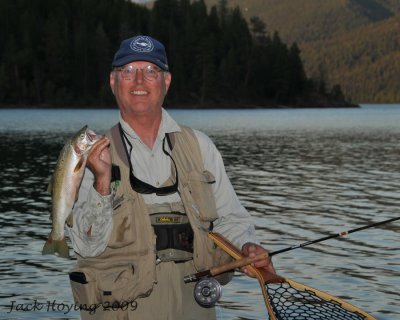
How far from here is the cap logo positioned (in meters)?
5.73

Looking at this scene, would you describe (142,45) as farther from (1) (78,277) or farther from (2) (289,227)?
(2) (289,227)

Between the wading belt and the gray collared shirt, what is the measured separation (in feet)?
0.22

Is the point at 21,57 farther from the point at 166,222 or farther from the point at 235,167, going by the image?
the point at 166,222

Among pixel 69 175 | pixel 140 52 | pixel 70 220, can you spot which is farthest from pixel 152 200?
pixel 140 52

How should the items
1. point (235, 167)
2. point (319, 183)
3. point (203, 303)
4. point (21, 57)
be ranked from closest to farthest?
point (203, 303) < point (319, 183) < point (235, 167) < point (21, 57)

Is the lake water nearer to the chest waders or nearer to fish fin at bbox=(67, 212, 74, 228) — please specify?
the chest waders

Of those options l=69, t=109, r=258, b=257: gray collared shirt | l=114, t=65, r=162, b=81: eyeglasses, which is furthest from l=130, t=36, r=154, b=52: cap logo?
l=69, t=109, r=258, b=257: gray collared shirt

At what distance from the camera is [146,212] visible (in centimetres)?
555

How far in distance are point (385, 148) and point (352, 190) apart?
2745 cm

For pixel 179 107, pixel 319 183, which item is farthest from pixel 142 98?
pixel 179 107

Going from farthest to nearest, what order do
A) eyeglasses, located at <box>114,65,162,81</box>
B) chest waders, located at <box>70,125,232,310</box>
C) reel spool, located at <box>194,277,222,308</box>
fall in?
1. eyeglasses, located at <box>114,65,162,81</box>
2. reel spool, located at <box>194,277,222,308</box>
3. chest waders, located at <box>70,125,232,310</box>

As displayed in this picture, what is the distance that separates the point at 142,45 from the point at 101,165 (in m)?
1.03

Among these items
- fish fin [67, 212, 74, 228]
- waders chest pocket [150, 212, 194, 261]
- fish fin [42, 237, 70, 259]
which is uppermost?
fish fin [67, 212, 74, 228]

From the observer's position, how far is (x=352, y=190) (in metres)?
30.8
